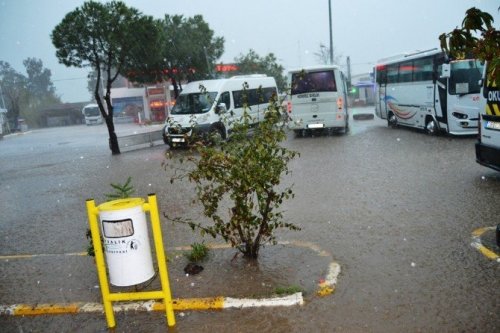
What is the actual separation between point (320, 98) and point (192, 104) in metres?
5.45

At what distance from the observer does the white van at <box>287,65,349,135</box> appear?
1622cm

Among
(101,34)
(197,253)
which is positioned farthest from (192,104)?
(197,253)

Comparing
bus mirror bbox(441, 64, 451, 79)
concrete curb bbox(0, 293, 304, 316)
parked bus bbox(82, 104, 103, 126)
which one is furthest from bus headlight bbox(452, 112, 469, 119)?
parked bus bbox(82, 104, 103, 126)

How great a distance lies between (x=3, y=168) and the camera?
1691 centimetres

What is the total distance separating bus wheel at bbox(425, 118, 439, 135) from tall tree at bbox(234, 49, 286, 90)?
2591 centimetres

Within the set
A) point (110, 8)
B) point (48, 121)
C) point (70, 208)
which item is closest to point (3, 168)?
point (110, 8)

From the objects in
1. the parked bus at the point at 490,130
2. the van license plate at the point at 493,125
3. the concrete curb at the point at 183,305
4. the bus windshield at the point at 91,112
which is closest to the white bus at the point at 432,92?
the parked bus at the point at 490,130

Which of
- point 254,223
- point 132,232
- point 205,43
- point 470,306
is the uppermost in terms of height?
point 205,43

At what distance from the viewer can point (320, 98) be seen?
16312 mm

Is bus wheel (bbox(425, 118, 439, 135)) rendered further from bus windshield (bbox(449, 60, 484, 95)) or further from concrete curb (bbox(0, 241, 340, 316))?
concrete curb (bbox(0, 241, 340, 316))

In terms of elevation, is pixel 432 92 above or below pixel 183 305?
above

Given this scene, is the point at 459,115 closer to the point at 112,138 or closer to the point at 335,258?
the point at 335,258

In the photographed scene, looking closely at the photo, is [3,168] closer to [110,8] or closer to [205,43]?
[110,8]

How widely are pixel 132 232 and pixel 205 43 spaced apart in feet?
83.9
